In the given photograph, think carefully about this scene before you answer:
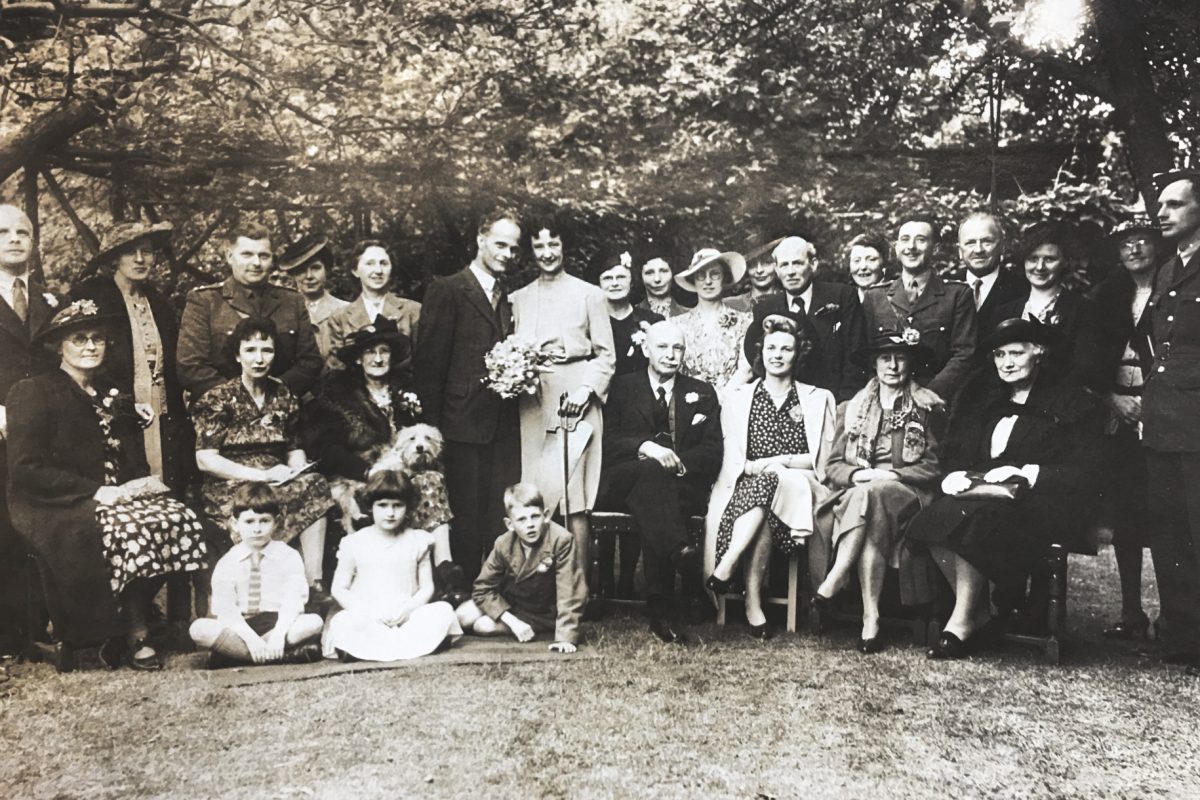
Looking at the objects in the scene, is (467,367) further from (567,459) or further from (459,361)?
(567,459)

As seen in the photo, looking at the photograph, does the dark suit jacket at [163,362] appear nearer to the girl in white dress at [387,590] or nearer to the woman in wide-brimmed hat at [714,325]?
the girl in white dress at [387,590]

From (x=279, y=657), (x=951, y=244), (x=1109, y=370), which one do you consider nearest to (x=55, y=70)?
(x=279, y=657)

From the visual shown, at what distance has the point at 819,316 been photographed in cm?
456

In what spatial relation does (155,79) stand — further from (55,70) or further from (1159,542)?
(1159,542)

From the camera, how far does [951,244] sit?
14.6ft

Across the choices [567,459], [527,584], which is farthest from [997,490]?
[527,584]

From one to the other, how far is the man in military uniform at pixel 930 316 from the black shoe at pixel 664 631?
1.43m

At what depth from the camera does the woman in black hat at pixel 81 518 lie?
4.19 meters

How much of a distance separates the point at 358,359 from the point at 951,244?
8.70ft

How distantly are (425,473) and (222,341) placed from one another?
3.48 ft

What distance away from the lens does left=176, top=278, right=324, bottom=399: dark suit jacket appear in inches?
177

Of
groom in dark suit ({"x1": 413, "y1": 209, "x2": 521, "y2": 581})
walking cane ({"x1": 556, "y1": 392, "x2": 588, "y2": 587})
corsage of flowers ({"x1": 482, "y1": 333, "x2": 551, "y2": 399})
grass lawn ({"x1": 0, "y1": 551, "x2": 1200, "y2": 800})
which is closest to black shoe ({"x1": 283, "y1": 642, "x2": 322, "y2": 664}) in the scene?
grass lawn ({"x1": 0, "y1": 551, "x2": 1200, "y2": 800})

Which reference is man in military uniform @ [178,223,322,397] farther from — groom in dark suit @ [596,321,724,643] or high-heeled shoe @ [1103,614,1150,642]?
high-heeled shoe @ [1103,614,1150,642]

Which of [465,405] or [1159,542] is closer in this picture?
[1159,542]
